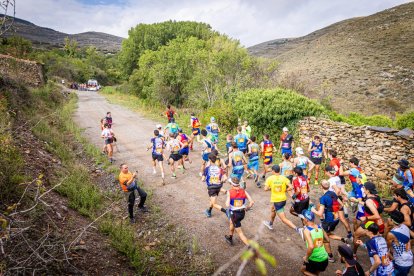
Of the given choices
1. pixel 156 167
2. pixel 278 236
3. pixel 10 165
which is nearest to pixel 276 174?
pixel 278 236

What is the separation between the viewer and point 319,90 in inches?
1312

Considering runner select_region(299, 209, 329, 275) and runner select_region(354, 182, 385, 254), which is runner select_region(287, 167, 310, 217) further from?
runner select_region(299, 209, 329, 275)

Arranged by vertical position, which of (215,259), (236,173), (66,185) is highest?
(236,173)

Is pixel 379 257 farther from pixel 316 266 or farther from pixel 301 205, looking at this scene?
pixel 301 205

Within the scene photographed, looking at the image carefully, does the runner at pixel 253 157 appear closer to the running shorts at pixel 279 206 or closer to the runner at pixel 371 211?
the running shorts at pixel 279 206

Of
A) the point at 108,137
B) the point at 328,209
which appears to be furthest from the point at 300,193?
the point at 108,137

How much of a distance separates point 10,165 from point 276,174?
23.1 ft

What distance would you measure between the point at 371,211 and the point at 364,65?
39412 millimetres

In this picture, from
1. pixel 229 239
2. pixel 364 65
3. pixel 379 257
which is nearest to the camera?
pixel 379 257

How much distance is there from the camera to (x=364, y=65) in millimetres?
38156

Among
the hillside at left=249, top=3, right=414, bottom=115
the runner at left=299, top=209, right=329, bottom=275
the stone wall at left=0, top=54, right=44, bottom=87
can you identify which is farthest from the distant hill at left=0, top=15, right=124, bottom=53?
the runner at left=299, top=209, right=329, bottom=275

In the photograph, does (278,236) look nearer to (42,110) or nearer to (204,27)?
(42,110)

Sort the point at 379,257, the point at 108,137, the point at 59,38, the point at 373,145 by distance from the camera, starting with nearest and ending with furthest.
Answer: the point at 379,257, the point at 373,145, the point at 108,137, the point at 59,38

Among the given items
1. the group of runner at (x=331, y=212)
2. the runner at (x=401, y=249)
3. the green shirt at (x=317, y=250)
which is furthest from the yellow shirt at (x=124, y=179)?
the runner at (x=401, y=249)
